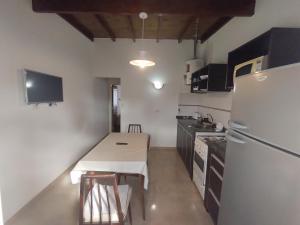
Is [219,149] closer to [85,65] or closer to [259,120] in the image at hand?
[259,120]

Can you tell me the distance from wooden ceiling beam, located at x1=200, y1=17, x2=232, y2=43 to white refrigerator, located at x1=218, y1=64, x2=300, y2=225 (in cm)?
246

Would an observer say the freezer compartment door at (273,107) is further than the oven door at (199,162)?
No

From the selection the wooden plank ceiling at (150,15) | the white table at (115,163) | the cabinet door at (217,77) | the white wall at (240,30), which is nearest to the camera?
the white wall at (240,30)

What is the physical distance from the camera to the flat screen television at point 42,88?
2309 millimetres

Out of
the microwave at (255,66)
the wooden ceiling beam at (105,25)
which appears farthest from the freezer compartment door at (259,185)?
the wooden ceiling beam at (105,25)

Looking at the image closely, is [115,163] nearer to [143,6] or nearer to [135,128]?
[143,6]

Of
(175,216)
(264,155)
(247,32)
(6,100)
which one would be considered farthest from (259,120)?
(6,100)

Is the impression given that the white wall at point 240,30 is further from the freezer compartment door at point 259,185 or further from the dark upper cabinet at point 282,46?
the freezer compartment door at point 259,185

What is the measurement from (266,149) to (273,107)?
0.78ft

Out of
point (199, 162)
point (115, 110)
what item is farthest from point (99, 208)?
point (115, 110)

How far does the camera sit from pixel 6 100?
2.03m

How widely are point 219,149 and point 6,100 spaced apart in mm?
2572

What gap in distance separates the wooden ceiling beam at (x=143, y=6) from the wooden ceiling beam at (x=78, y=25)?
0.86 metres

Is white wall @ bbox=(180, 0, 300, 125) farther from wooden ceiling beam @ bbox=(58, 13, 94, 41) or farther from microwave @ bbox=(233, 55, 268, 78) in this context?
wooden ceiling beam @ bbox=(58, 13, 94, 41)
